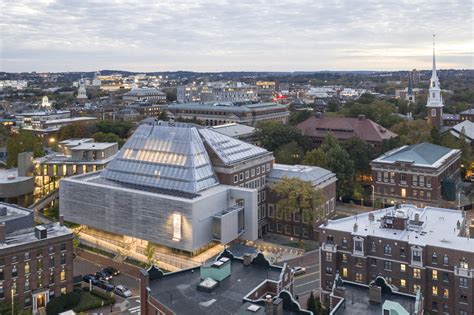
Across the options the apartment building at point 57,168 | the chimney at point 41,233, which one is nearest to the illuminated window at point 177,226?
the chimney at point 41,233

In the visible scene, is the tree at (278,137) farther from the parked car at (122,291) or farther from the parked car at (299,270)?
the parked car at (122,291)

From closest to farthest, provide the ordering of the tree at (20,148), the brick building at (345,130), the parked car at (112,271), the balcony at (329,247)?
the balcony at (329,247)
the parked car at (112,271)
the tree at (20,148)
the brick building at (345,130)

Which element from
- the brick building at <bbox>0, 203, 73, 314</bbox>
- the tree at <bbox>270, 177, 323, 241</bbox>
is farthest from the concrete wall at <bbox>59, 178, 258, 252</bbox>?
the brick building at <bbox>0, 203, 73, 314</bbox>

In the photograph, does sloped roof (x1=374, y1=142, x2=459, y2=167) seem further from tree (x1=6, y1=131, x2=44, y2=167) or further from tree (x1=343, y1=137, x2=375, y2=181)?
tree (x1=6, y1=131, x2=44, y2=167)

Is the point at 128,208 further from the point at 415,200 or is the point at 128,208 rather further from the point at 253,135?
the point at 253,135

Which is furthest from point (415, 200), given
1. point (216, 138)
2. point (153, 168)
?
point (153, 168)

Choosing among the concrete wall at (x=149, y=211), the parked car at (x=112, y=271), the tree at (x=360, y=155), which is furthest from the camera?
the tree at (x=360, y=155)
